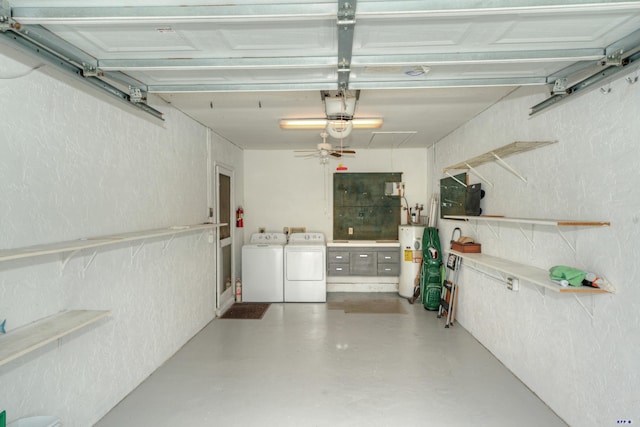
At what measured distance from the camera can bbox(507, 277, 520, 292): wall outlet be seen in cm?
264

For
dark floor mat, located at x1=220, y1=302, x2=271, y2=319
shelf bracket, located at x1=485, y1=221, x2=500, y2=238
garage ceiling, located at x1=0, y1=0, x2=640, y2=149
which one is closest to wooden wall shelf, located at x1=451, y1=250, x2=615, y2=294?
shelf bracket, located at x1=485, y1=221, x2=500, y2=238

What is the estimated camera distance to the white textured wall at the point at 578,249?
1.68 metres

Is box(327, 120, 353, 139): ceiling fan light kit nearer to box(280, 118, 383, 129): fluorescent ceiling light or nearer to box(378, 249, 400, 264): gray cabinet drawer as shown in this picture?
box(280, 118, 383, 129): fluorescent ceiling light

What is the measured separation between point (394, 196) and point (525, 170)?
116 inches

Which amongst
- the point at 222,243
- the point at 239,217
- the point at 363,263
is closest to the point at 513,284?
the point at 363,263

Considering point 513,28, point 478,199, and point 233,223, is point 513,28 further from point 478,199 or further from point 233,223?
point 233,223

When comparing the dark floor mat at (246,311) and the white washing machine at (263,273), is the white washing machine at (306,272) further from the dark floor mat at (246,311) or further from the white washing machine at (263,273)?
the dark floor mat at (246,311)

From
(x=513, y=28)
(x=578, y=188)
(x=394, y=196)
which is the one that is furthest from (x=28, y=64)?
(x=394, y=196)

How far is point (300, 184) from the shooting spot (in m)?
5.61

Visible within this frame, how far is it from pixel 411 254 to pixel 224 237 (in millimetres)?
2892

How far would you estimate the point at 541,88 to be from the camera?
242cm

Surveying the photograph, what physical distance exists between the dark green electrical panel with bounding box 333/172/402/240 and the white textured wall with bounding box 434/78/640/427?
98.0 inches

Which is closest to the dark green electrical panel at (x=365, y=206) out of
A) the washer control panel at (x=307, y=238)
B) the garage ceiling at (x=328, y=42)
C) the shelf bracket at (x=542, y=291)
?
the washer control panel at (x=307, y=238)

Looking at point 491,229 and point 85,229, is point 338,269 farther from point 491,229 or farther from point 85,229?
point 85,229
